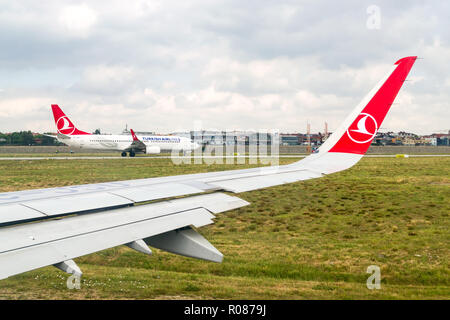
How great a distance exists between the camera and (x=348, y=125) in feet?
15.2

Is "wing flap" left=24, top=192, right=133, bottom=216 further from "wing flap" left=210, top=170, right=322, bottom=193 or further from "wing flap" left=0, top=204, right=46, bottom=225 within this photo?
"wing flap" left=210, top=170, right=322, bottom=193

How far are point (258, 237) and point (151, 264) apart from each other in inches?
107

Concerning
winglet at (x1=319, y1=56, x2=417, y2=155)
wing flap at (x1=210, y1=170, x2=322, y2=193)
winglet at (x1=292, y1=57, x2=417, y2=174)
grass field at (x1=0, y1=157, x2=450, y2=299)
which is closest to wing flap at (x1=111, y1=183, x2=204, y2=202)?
wing flap at (x1=210, y1=170, x2=322, y2=193)

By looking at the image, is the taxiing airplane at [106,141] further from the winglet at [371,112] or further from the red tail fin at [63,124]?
the winglet at [371,112]

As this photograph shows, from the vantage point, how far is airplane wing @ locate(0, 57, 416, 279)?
2244mm

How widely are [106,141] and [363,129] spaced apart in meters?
40.4

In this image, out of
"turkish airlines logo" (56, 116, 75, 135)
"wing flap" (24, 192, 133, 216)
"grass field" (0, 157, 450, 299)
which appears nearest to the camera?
"wing flap" (24, 192, 133, 216)

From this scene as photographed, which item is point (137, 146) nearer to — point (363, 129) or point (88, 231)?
point (363, 129)

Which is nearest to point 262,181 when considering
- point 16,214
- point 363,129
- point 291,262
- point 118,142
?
point 363,129

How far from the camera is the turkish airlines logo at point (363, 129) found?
436cm

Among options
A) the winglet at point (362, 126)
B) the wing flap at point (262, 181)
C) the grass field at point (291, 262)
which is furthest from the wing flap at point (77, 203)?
the winglet at point (362, 126)

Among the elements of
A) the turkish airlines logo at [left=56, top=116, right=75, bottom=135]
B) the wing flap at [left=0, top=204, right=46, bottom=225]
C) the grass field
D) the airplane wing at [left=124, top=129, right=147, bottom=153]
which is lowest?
the grass field

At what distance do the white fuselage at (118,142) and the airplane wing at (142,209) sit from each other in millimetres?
38697
